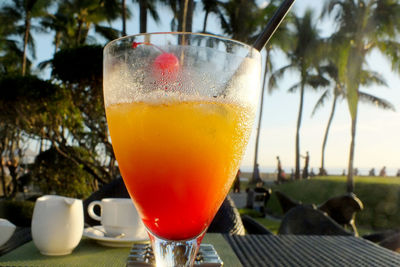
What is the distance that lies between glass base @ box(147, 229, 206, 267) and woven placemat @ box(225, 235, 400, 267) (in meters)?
0.49

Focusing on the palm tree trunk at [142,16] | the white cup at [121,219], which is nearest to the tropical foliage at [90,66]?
the palm tree trunk at [142,16]

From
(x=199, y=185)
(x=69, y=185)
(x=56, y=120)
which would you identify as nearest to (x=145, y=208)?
(x=199, y=185)

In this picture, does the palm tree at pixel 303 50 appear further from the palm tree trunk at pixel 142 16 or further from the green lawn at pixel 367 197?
the palm tree trunk at pixel 142 16

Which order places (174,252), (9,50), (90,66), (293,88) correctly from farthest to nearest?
(293,88) → (9,50) → (90,66) → (174,252)

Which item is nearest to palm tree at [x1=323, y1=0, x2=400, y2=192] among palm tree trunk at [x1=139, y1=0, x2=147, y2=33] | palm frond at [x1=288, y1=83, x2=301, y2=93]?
palm tree trunk at [x1=139, y1=0, x2=147, y2=33]

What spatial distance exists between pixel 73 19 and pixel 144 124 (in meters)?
16.9

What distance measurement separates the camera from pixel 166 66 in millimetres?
515

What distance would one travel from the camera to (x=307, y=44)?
19.3m

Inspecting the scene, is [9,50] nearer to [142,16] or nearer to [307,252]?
[142,16]

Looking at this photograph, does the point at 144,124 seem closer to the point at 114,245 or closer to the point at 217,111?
the point at 217,111

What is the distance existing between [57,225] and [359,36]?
1436 centimetres

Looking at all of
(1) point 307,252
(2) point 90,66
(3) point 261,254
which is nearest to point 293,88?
(2) point 90,66

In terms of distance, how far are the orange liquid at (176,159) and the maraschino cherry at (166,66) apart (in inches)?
1.6

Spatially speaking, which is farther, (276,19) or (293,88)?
(293,88)
